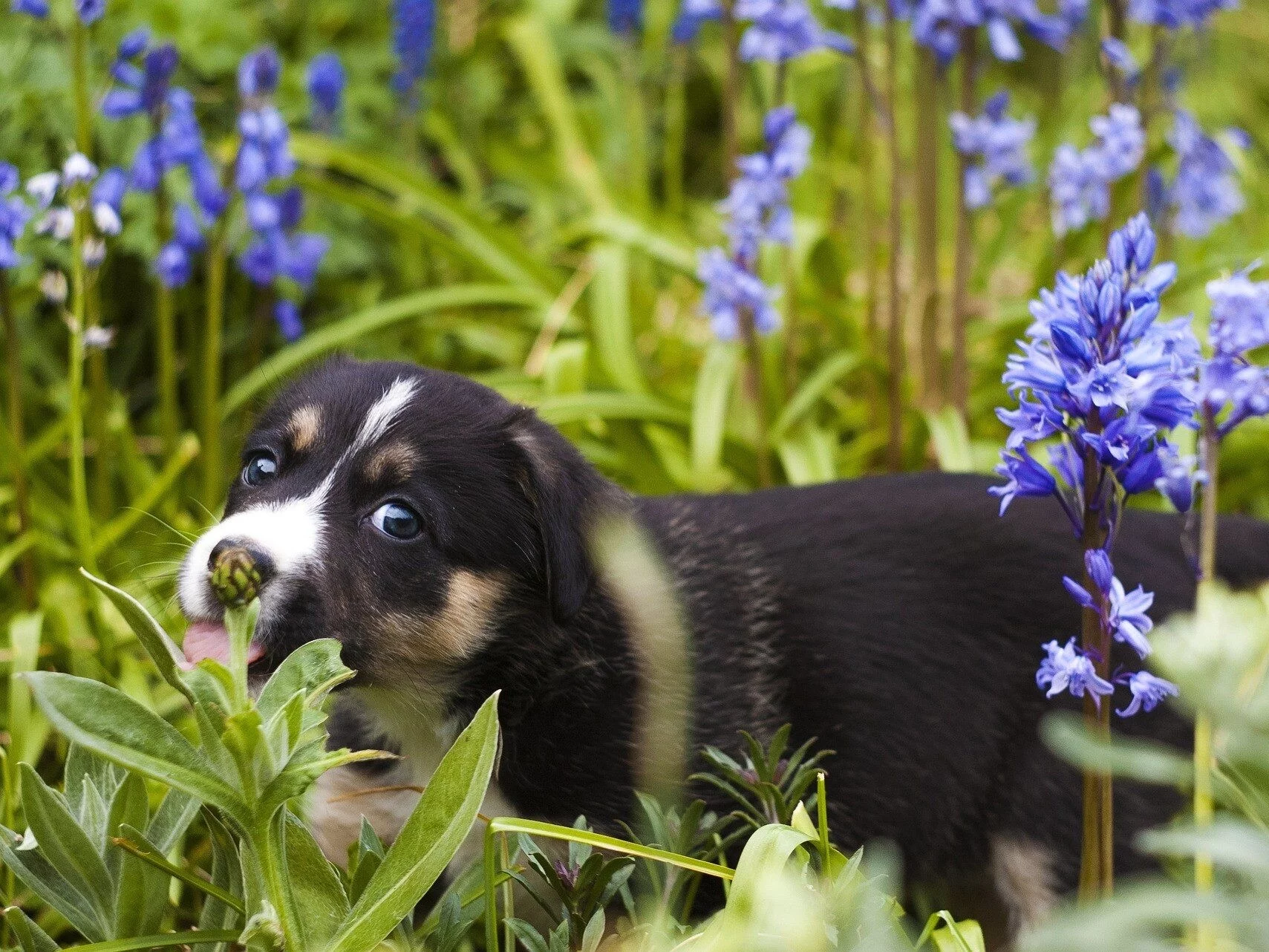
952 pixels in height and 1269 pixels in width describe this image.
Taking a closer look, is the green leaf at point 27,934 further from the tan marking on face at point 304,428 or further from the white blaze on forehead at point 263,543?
the tan marking on face at point 304,428

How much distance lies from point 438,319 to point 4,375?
1679 millimetres

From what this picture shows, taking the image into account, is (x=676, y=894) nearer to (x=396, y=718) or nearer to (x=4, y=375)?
(x=396, y=718)

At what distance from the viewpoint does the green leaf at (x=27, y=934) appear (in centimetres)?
225

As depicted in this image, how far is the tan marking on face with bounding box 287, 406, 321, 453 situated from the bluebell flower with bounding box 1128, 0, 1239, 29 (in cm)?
278

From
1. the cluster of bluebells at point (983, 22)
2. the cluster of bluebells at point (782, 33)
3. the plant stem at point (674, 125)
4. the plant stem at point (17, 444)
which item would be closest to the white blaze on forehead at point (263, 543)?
the plant stem at point (17, 444)

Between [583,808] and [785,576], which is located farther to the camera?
[785,576]

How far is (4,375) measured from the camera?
5254 millimetres

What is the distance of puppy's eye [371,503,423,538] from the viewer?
2.81 metres

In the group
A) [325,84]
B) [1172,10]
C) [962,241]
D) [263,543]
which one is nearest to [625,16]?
[325,84]

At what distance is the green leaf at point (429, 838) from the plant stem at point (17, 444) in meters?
2.10

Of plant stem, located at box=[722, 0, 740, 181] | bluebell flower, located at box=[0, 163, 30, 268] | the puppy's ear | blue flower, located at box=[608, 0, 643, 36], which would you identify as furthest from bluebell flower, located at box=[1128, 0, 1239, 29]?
bluebell flower, located at box=[0, 163, 30, 268]

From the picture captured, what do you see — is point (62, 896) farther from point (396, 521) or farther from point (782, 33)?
point (782, 33)

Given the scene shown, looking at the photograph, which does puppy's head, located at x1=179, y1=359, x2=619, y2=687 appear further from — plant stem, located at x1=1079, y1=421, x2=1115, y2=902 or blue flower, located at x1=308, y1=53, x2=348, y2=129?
blue flower, located at x1=308, y1=53, x2=348, y2=129

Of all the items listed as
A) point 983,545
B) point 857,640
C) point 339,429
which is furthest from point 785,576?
point 339,429
